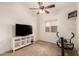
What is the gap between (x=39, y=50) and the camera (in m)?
1.53

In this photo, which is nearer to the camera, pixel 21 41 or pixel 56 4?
pixel 56 4

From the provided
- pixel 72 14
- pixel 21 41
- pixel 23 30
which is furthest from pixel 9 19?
pixel 72 14

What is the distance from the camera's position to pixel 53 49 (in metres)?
1.54

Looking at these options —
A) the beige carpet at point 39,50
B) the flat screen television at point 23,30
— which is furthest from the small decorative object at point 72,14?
the flat screen television at point 23,30

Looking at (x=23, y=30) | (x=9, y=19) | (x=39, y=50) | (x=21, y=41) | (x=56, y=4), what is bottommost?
(x=39, y=50)

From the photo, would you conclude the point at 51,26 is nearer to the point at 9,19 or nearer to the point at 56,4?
the point at 56,4

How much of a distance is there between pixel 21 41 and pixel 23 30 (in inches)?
9.2

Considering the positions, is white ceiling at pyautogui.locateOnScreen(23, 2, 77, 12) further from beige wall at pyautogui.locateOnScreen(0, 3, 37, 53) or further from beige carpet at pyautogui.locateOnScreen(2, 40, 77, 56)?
beige carpet at pyautogui.locateOnScreen(2, 40, 77, 56)

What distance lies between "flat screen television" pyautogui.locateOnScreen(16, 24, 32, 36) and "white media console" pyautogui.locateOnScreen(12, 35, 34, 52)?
0.09 m

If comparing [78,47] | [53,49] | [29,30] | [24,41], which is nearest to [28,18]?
[29,30]

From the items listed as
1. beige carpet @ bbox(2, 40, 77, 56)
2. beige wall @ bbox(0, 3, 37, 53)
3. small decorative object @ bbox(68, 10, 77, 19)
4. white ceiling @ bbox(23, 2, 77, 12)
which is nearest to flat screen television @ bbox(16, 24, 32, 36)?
beige wall @ bbox(0, 3, 37, 53)

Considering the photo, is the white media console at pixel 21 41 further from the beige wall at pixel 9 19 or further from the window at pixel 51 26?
the window at pixel 51 26

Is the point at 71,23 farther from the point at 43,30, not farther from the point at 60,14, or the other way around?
the point at 43,30

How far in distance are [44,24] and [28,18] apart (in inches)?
14.1
